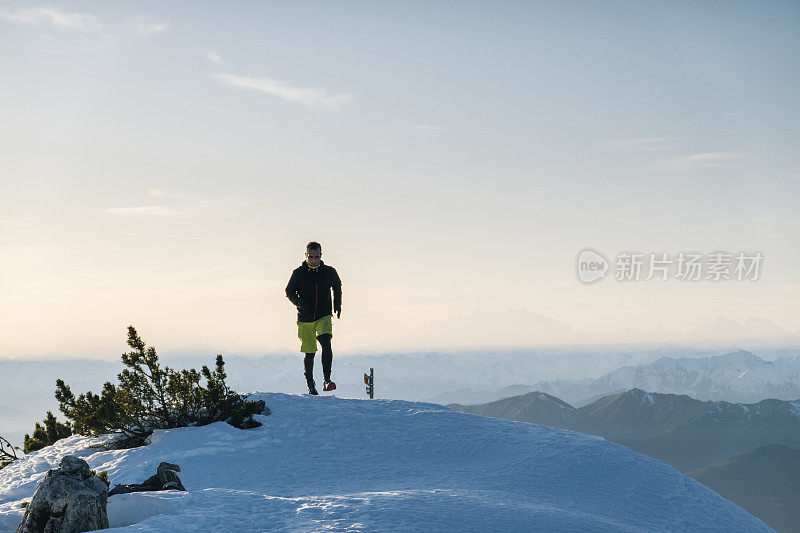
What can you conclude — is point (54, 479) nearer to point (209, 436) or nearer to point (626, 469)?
point (209, 436)

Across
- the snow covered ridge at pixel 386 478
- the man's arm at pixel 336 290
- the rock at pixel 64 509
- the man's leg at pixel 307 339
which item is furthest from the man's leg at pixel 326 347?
A: the rock at pixel 64 509

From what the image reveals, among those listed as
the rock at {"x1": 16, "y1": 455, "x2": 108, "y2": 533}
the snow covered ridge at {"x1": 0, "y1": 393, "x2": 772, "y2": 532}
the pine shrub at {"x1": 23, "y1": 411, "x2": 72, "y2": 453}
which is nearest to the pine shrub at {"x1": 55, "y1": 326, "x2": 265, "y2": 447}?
the snow covered ridge at {"x1": 0, "y1": 393, "x2": 772, "y2": 532}

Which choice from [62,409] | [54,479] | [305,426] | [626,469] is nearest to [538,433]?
[626,469]

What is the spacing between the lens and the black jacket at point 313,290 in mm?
13719

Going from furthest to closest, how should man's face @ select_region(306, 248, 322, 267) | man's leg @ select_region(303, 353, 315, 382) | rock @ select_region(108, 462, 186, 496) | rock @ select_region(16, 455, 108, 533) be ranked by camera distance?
man's leg @ select_region(303, 353, 315, 382) < man's face @ select_region(306, 248, 322, 267) < rock @ select_region(108, 462, 186, 496) < rock @ select_region(16, 455, 108, 533)

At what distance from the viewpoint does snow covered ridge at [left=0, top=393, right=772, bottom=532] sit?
19.5ft

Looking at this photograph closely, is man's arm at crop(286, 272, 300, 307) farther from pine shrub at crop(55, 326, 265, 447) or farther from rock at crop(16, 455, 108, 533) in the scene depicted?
rock at crop(16, 455, 108, 533)

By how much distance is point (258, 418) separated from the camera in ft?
37.0

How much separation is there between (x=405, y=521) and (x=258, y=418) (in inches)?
239

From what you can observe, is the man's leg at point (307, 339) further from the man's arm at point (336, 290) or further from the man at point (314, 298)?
the man's arm at point (336, 290)

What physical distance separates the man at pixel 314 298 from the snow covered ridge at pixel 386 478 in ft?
5.39

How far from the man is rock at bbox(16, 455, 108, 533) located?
836 centimetres

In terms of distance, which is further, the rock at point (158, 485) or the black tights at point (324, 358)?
the black tights at point (324, 358)

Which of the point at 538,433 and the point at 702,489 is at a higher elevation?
the point at 538,433
